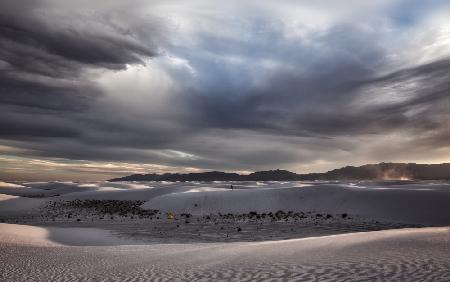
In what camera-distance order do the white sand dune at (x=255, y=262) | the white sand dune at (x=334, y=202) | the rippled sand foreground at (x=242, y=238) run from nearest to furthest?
the white sand dune at (x=255, y=262) < the rippled sand foreground at (x=242, y=238) < the white sand dune at (x=334, y=202)

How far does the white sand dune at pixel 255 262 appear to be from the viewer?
8703mm

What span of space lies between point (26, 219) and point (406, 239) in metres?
29.8

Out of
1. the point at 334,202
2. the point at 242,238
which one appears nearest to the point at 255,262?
the point at 242,238

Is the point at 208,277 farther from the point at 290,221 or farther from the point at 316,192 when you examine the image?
the point at 316,192

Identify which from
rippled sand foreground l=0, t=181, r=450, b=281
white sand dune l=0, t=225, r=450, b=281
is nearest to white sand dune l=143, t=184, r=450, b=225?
rippled sand foreground l=0, t=181, r=450, b=281

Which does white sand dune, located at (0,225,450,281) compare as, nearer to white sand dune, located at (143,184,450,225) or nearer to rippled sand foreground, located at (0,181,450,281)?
rippled sand foreground, located at (0,181,450,281)

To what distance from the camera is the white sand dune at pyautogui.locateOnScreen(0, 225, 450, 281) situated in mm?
8703

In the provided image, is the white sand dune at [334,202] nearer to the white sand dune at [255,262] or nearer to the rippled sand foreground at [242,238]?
the rippled sand foreground at [242,238]

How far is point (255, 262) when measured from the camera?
34.6 ft

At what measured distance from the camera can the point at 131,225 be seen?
26547 mm

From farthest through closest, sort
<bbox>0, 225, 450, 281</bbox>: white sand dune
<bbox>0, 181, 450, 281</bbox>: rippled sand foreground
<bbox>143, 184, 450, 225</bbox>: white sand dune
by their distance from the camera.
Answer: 1. <bbox>143, 184, 450, 225</bbox>: white sand dune
2. <bbox>0, 181, 450, 281</bbox>: rippled sand foreground
3. <bbox>0, 225, 450, 281</bbox>: white sand dune

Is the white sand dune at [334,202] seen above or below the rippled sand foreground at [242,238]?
above

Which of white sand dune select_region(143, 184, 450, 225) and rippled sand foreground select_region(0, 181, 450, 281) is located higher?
white sand dune select_region(143, 184, 450, 225)

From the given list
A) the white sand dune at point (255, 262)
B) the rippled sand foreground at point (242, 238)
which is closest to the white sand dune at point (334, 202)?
the rippled sand foreground at point (242, 238)
